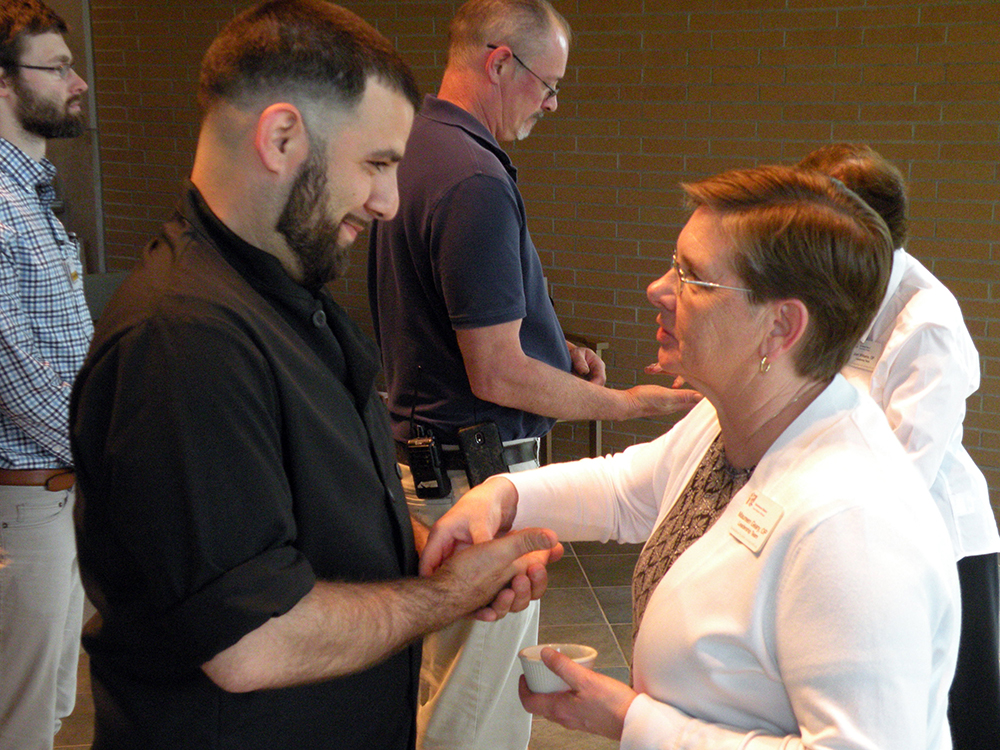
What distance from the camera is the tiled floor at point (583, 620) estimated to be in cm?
314

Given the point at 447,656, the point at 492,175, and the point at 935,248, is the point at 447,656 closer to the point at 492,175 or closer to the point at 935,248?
the point at 492,175

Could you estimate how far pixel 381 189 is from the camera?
53.6 inches

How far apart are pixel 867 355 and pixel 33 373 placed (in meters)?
2.19

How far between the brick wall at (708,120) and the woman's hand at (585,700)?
154 inches

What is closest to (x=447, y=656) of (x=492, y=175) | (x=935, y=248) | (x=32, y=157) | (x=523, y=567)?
(x=523, y=567)

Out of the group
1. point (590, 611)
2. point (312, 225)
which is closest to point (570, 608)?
point (590, 611)

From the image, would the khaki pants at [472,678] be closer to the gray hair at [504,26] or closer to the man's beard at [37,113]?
the gray hair at [504,26]

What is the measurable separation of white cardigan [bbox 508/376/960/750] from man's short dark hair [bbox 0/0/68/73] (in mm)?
2408

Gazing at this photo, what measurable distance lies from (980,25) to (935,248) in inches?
41.7

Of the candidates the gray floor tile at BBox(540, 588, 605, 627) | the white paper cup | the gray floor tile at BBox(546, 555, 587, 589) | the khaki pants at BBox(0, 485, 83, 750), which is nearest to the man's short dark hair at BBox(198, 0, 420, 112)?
the white paper cup

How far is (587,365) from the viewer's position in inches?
108

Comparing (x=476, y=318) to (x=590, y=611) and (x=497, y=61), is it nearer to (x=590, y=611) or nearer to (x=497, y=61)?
(x=497, y=61)

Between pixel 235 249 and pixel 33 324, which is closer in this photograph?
pixel 235 249

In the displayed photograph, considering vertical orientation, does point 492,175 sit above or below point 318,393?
above
